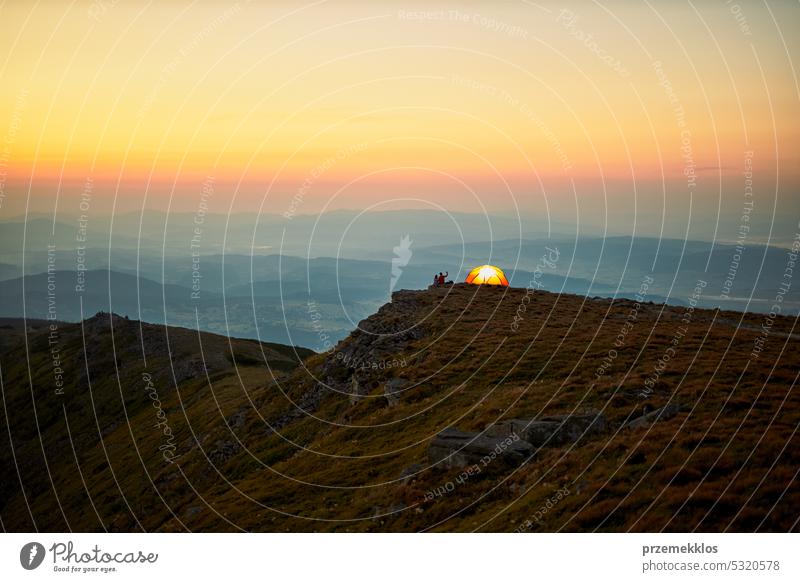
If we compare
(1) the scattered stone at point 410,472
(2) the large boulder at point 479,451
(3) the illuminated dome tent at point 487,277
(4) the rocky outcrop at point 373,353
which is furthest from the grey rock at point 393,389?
(3) the illuminated dome tent at point 487,277

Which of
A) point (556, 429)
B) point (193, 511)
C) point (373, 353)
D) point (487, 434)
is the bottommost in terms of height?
point (193, 511)

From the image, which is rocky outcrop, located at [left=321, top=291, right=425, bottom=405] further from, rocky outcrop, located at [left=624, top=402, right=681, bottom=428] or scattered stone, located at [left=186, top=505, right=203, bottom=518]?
rocky outcrop, located at [left=624, top=402, right=681, bottom=428]

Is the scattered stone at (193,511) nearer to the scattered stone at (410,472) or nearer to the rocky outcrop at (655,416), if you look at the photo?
the scattered stone at (410,472)

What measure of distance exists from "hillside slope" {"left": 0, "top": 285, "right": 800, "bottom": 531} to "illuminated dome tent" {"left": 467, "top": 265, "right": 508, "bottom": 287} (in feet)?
11.8

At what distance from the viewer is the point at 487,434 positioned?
33500mm

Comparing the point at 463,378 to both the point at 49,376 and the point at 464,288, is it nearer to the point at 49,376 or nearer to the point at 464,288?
the point at 464,288

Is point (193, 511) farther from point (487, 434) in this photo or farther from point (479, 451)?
point (479, 451)

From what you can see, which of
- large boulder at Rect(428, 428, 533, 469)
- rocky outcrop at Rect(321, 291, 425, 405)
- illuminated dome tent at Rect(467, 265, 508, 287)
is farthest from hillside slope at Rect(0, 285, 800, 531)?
illuminated dome tent at Rect(467, 265, 508, 287)

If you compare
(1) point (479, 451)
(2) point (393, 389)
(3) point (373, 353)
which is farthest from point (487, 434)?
(3) point (373, 353)

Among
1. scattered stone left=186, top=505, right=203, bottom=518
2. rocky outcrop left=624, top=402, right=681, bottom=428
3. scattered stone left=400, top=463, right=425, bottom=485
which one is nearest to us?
scattered stone left=400, top=463, right=425, bottom=485

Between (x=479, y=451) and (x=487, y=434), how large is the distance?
1.94 meters

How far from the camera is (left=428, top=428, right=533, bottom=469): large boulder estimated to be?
1230 inches

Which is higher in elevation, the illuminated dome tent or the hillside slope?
the illuminated dome tent

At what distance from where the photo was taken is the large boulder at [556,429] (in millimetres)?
32156
